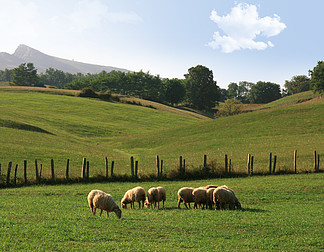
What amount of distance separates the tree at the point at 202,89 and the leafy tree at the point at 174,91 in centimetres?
481

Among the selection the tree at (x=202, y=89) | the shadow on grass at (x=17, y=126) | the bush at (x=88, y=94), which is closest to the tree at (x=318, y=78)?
the tree at (x=202, y=89)

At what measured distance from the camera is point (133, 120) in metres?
99.6

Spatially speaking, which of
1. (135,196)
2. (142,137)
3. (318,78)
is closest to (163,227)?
(135,196)

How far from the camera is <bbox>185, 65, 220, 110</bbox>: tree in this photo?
6772 inches

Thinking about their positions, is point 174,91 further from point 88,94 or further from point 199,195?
point 199,195

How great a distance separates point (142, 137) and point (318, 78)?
258 feet

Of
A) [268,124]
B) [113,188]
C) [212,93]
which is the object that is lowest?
[113,188]

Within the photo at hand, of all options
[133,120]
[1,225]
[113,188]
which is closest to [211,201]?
[113,188]

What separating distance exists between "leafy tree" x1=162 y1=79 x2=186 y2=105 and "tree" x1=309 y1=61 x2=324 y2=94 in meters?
66.8

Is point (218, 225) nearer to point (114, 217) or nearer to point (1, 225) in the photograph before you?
point (114, 217)

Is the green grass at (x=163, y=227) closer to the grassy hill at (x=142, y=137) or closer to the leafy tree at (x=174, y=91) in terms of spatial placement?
the grassy hill at (x=142, y=137)

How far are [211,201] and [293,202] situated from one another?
21.1ft

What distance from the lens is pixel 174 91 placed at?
170875mm

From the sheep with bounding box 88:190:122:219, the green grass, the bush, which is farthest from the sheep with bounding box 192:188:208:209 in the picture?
the bush
